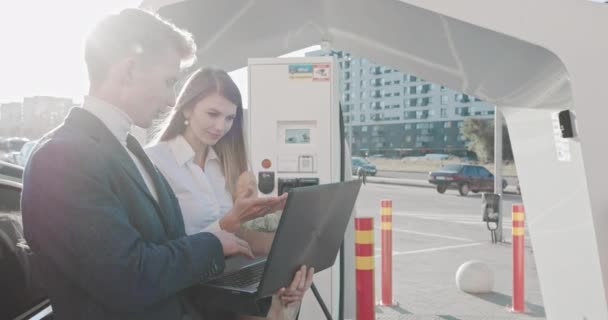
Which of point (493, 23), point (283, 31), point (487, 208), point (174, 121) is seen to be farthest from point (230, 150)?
point (487, 208)

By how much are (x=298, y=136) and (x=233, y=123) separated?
5.71ft

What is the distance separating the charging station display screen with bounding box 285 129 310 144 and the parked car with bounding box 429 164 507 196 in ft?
70.3

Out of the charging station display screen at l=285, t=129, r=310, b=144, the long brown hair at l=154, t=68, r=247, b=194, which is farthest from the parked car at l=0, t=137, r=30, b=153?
the long brown hair at l=154, t=68, r=247, b=194

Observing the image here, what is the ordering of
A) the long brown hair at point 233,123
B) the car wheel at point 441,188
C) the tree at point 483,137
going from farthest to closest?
the tree at point 483,137 < the car wheel at point 441,188 < the long brown hair at point 233,123

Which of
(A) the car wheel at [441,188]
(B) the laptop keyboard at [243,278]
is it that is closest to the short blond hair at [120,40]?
(B) the laptop keyboard at [243,278]

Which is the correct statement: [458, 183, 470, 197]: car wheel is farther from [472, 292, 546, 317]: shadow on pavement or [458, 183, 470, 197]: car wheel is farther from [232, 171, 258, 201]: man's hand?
[232, 171, 258, 201]: man's hand

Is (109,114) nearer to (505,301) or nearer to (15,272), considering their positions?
(15,272)

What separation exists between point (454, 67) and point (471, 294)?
10.9 feet

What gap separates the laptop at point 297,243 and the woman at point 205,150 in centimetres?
43

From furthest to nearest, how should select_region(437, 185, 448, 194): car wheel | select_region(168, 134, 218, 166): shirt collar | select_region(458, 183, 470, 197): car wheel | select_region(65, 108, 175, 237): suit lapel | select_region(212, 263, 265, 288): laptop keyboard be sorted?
select_region(437, 185, 448, 194): car wheel < select_region(458, 183, 470, 197): car wheel < select_region(168, 134, 218, 166): shirt collar < select_region(212, 263, 265, 288): laptop keyboard < select_region(65, 108, 175, 237): suit lapel

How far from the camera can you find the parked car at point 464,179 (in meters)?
24.7

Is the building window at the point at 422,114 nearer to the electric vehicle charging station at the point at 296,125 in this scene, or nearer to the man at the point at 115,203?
the electric vehicle charging station at the point at 296,125

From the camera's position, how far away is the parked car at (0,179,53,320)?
7.34ft

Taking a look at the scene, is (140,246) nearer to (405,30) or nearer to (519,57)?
(519,57)
